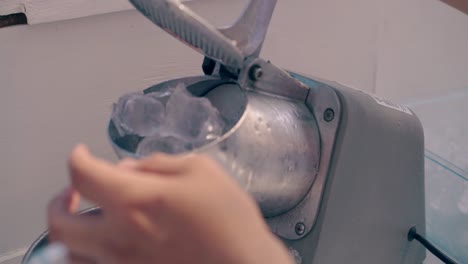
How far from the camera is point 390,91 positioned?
88 cm

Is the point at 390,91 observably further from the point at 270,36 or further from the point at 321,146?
the point at 321,146

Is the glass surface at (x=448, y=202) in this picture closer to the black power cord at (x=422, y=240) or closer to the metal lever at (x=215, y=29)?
the black power cord at (x=422, y=240)

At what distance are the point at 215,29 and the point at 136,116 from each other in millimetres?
66

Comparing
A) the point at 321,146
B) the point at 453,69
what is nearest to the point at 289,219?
the point at 321,146

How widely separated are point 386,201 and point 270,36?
32 centimetres

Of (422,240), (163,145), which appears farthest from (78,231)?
(422,240)

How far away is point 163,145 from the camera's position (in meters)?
0.34

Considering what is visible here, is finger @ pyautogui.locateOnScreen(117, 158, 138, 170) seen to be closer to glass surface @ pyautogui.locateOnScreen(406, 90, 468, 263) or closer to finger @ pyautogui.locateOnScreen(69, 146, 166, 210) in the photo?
finger @ pyautogui.locateOnScreen(69, 146, 166, 210)

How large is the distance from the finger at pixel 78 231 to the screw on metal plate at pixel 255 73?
18 centimetres

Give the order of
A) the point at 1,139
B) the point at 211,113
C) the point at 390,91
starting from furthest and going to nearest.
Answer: the point at 390,91
the point at 1,139
the point at 211,113

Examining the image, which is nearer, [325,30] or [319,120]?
[319,120]

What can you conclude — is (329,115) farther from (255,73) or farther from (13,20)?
(13,20)

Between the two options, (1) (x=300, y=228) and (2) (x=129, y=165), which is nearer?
(2) (x=129, y=165)

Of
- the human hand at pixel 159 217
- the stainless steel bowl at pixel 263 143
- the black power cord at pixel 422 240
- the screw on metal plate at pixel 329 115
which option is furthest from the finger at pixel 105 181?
the black power cord at pixel 422 240
